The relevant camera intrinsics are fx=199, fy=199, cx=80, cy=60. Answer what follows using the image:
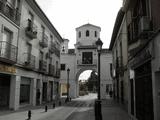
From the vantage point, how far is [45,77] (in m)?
24.1

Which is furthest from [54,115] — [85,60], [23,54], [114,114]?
[85,60]

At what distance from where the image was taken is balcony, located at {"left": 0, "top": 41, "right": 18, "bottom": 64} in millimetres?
13044

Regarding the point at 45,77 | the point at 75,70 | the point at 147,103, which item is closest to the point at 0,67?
the point at 147,103

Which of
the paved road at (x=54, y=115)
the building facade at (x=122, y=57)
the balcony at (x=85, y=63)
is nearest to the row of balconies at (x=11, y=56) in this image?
the paved road at (x=54, y=115)

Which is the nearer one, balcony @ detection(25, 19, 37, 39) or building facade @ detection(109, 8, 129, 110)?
building facade @ detection(109, 8, 129, 110)

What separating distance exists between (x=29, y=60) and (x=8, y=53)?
4259 mm

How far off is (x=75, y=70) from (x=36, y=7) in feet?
67.7

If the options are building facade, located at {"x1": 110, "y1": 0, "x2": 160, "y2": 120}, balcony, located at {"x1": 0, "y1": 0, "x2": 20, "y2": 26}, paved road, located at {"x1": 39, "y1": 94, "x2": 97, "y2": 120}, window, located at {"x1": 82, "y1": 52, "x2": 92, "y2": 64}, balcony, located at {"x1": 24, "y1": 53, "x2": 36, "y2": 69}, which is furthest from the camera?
window, located at {"x1": 82, "y1": 52, "x2": 92, "y2": 64}

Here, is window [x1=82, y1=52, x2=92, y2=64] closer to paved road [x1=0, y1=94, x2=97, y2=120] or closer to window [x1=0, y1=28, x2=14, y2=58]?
paved road [x1=0, y1=94, x2=97, y2=120]

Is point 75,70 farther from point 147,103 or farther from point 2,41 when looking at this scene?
point 147,103

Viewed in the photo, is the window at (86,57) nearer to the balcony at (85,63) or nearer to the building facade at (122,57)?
the balcony at (85,63)

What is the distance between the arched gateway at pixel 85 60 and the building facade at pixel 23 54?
1387 cm

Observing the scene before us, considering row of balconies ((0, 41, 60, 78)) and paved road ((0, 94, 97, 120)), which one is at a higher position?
row of balconies ((0, 41, 60, 78))

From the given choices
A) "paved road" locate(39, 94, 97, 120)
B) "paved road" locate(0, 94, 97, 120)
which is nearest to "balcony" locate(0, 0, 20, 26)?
"paved road" locate(0, 94, 97, 120)
